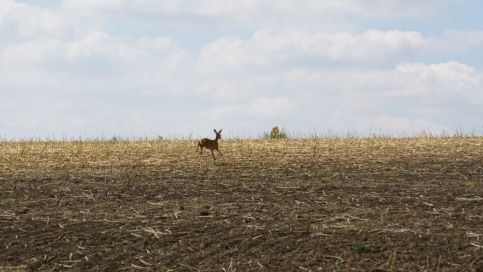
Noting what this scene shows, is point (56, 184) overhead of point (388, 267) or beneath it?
overhead

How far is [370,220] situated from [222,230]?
7.11 ft

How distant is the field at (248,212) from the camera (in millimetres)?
10062

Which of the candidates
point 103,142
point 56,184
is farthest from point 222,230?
point 103,142

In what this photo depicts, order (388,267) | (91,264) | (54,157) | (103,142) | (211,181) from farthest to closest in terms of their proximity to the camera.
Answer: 1. (103,142)
2. (54,157)
3. (211,181)
4. (91,264)
5. (388,267)

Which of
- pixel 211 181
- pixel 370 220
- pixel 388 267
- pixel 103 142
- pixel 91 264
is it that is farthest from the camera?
pixel 103 142

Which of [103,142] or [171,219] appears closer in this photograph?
[171,219]

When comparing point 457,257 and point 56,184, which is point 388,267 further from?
point 56,184

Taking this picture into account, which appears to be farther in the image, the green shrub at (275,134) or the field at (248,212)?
the green shrub at (275,134)

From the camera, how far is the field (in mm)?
10062

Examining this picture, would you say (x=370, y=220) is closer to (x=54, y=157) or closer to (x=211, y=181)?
(x=211, y=181)

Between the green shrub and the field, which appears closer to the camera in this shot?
the field

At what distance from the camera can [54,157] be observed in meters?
19.1

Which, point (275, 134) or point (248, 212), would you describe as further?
point (275, 134)

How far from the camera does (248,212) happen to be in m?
11.9
